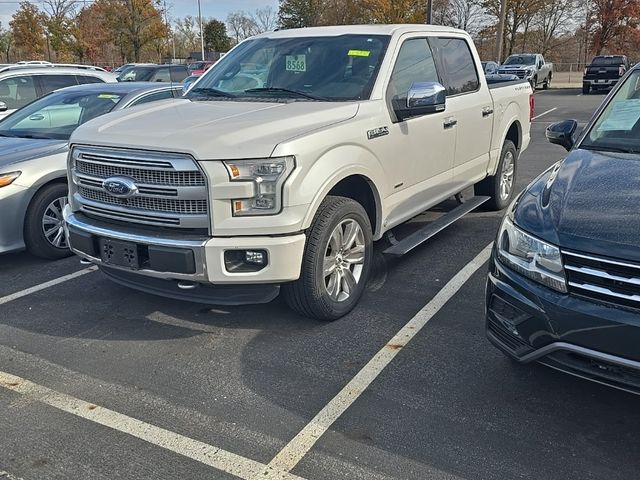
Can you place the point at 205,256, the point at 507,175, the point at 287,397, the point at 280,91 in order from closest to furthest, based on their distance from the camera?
1. the point at 287,397
2. the point at 205,256
3. the point at 280,91
4. the point at 507,175

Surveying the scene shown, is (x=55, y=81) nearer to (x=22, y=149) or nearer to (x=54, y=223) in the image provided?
(x=22, y=149)

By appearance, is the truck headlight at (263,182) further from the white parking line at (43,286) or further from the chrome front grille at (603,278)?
the white parking line at (43,286)

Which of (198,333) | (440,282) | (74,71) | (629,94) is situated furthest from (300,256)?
(74,71)

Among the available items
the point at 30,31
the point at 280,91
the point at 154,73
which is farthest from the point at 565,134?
the point at 30,31

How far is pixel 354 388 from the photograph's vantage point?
10.8 ft

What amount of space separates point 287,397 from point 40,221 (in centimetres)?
333

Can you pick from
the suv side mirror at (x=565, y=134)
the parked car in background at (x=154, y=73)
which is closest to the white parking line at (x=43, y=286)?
the suv side mirror at (x=565, y=134)

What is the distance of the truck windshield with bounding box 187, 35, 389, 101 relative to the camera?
449cm

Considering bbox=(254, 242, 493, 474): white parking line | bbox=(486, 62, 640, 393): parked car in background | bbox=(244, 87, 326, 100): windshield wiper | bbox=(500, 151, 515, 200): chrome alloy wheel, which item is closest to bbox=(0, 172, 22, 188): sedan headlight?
bbox=(244, 87, 326, 100): windshield wiper

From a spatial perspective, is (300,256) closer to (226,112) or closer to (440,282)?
(226,112)

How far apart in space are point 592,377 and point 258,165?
2.04 metres

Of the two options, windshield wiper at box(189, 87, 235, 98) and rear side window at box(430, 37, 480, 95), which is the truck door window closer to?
rear side window at box(430, 37, 480, 95)

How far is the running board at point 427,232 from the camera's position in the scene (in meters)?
4.49

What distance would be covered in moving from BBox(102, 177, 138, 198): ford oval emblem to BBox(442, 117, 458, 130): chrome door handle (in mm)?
2730
